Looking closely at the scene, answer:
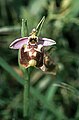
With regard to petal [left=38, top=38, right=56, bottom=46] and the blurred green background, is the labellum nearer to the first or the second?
petal [left=38, top=38, right=56, bottom=46]

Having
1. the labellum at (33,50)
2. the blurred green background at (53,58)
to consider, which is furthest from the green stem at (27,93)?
the blurred green background at (53,58)

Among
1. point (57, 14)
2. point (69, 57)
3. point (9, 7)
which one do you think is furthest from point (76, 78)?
point (9, 7)

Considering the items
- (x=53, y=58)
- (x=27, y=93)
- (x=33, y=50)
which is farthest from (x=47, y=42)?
(x=53, y=58)

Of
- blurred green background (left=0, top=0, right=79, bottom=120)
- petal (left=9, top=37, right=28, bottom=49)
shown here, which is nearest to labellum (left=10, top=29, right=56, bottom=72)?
petal (left=9, top=37, right=28, bottom=49)

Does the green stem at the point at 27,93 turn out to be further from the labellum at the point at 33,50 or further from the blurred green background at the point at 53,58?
the blurred green background at the point at 53,58

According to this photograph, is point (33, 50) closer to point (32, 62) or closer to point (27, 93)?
point (32, 62)
